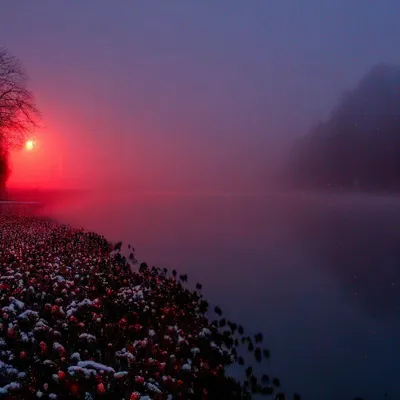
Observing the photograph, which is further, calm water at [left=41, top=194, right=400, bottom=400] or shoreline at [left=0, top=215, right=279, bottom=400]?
calm water at [left=41, top=194, right=400, bottom=400]

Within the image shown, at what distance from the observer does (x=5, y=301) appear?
1291cm

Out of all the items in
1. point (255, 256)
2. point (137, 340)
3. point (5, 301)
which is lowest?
point (255, 256)

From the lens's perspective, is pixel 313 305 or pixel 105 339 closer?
pixel 105 339

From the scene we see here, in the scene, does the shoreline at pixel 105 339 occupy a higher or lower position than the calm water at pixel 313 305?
higher

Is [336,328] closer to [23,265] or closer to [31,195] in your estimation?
[23,265]

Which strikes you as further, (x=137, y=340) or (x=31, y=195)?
(x=31, y=195)

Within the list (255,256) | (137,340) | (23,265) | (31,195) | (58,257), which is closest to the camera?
(137,340)

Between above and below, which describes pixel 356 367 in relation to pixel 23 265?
below

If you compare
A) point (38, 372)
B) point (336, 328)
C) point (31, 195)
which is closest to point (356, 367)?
point (336, 328)

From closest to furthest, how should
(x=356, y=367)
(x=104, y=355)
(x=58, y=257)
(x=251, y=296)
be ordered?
(x=104, y=355) < (x=356, y=367) < (x=58, y=257) < (x=251, y=296)

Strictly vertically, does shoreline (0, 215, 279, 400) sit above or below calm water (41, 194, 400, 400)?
above

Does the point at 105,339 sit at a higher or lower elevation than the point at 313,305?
higher

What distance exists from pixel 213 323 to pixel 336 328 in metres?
8.08

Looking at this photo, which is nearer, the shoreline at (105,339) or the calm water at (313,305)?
the shoreline at (105,339)
